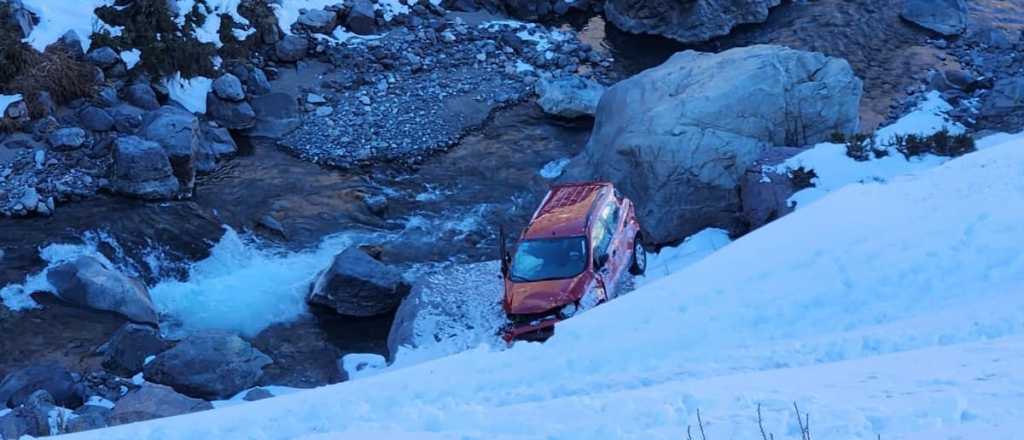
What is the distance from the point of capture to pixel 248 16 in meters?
29.1

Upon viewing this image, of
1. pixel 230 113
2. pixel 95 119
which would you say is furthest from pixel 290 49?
pixel 95 119

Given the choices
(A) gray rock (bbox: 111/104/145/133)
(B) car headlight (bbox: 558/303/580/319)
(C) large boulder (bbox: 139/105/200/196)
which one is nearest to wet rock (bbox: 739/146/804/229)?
(B) car headlight (bbox: 558/303/580/319)

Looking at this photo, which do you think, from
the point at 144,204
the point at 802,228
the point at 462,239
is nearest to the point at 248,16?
the point at 144,204

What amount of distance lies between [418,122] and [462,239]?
5.60 meters

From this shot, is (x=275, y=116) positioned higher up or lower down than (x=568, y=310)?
lower down

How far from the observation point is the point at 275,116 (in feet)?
84.3

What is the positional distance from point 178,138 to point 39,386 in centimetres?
860

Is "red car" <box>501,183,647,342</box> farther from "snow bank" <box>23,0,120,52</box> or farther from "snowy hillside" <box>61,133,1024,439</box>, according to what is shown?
"snow bank" <box>23,0,120,52</box>

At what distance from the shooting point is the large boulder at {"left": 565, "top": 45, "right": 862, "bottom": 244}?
19609mm

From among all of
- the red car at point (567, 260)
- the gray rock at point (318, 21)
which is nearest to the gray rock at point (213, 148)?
the gray rock at point (318, 21)

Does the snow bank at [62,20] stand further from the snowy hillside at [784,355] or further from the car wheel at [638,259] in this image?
the snowy hillside at [784,355]

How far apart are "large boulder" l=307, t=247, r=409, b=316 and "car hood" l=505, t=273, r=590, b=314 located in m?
3.49

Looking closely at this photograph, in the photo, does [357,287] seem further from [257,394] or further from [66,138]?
[66,138]

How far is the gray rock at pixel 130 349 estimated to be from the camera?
16016 millimetres
